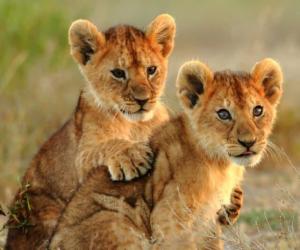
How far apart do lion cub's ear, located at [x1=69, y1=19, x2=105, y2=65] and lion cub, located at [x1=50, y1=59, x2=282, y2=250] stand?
1397 millimetres

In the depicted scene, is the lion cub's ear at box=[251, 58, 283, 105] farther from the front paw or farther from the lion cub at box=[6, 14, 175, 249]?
the lion cub at box=[6, 14, 175, 249]

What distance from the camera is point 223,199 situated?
8.01 metres

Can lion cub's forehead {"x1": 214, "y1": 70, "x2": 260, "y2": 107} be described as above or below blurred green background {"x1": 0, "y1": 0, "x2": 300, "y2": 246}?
above

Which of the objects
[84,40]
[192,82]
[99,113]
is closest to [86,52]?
[84,40]

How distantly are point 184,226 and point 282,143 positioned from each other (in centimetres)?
700

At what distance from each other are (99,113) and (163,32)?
0.92 metres

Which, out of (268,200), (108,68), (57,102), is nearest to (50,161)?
(108,68)

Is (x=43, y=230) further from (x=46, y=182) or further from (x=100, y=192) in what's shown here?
(x=100, y=192)

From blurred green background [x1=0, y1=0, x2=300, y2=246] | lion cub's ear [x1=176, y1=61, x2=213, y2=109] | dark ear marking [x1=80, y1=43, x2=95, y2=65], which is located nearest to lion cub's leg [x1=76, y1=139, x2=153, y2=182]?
lion cub's ear [x1=176, y1=61, x2=213, y2=109]

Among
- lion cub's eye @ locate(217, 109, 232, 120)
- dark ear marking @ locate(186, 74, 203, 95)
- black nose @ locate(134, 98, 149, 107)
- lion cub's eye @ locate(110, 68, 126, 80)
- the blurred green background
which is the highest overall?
dark ear marking @ locate(186, 74, 203, 95)

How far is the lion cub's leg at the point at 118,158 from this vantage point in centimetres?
814

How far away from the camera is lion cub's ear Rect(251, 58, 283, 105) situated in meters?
8.24

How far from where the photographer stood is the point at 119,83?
9.16 m

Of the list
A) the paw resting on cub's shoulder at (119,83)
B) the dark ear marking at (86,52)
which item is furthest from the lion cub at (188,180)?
the dark ear marking at (86,52)
